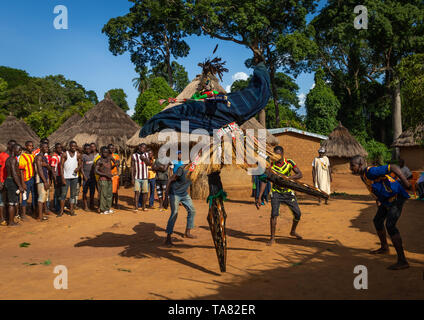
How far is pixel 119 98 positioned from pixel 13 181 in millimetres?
50040

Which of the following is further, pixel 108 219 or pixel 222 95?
pixel 108 219

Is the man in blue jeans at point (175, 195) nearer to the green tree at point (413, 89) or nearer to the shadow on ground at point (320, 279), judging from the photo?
the shadow on ground at point (320, 279)

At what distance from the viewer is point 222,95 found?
4.16 meters

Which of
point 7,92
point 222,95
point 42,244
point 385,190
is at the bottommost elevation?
point 42,244

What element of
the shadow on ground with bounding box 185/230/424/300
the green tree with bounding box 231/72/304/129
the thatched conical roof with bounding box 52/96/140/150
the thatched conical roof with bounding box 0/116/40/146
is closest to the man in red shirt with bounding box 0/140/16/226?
the shadow on ground with bounding box 185/230/424/300

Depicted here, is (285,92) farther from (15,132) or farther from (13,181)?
(13,181)

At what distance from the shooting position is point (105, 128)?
1848cm

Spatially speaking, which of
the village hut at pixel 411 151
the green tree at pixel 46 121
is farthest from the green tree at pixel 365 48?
the green tree at pixel 46 121

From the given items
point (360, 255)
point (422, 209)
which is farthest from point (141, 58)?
point (360, 255)

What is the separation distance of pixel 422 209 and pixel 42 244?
33.0 ft

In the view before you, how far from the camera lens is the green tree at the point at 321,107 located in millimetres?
29906

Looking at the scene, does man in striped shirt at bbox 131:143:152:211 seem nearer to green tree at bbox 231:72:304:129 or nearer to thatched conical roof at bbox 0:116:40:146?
thatched conical roof at bbox 0:116:40:146

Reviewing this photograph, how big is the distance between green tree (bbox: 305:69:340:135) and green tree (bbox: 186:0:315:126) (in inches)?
121
